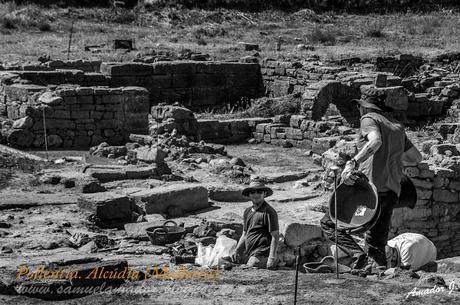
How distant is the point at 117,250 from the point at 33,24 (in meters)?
24.5

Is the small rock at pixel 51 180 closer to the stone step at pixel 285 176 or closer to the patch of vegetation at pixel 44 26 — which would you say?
the stone step at pixel 285 176

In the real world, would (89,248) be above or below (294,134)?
above

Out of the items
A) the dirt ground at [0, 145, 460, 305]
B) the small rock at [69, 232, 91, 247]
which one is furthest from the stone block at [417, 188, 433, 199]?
the small rock at [69, 232, 91, 247]

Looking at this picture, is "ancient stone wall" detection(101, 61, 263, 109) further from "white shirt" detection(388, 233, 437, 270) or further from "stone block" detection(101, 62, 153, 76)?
"white shirt" detection(388, 233, 437, 270)

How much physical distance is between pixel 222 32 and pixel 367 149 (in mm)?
26515

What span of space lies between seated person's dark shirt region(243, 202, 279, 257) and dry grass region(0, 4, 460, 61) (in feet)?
55.7

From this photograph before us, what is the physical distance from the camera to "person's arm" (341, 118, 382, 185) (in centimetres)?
855

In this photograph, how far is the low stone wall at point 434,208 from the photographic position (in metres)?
12.1

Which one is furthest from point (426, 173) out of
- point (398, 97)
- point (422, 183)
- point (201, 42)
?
point (201, 42)

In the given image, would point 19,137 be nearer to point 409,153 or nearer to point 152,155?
point 152,155

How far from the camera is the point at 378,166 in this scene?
→ 882 cm

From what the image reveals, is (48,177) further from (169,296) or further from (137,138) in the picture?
(169,296)

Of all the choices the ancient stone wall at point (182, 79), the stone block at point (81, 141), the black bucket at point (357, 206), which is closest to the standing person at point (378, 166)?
the black bucket at point (357, 206)

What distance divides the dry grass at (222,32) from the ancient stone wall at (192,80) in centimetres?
232
